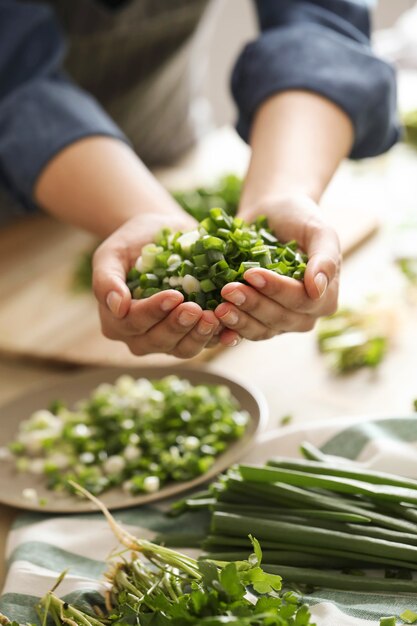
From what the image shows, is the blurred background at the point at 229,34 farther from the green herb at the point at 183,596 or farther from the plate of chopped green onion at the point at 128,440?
the green herb at the point at 183,596

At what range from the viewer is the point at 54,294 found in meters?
2.02

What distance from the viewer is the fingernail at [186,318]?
1023mm

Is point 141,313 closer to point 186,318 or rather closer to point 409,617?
point 186,318

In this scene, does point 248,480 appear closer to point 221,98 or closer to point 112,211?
point 112,211

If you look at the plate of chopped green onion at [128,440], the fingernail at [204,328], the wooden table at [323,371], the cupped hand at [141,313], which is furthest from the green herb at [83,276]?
the fingernail at [204,328]

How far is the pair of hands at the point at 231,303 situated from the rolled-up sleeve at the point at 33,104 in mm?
462

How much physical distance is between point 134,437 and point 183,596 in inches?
19.6

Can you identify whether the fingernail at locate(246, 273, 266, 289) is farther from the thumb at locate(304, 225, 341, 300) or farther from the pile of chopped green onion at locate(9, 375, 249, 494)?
the pile of chopped green onion at locate(9, 375, 249, 494)

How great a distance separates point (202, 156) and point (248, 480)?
67.5 inches

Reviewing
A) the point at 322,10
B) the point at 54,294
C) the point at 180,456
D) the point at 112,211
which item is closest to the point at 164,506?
the point at 180,456

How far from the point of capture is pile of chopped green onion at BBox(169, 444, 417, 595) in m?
1.03

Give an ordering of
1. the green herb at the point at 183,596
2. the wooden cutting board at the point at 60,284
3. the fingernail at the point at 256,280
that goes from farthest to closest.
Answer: the wooden cutting board at the point at 60,284 → the fingernail at the point at 256,280 → the green herb at the point at 183,596

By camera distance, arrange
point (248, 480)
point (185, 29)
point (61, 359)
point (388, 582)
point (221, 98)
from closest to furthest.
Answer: point (388, 582) → point (248, 480) → point (61, 359) → point (185, 29) → point (221, 98)

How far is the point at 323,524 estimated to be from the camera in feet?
3.57
